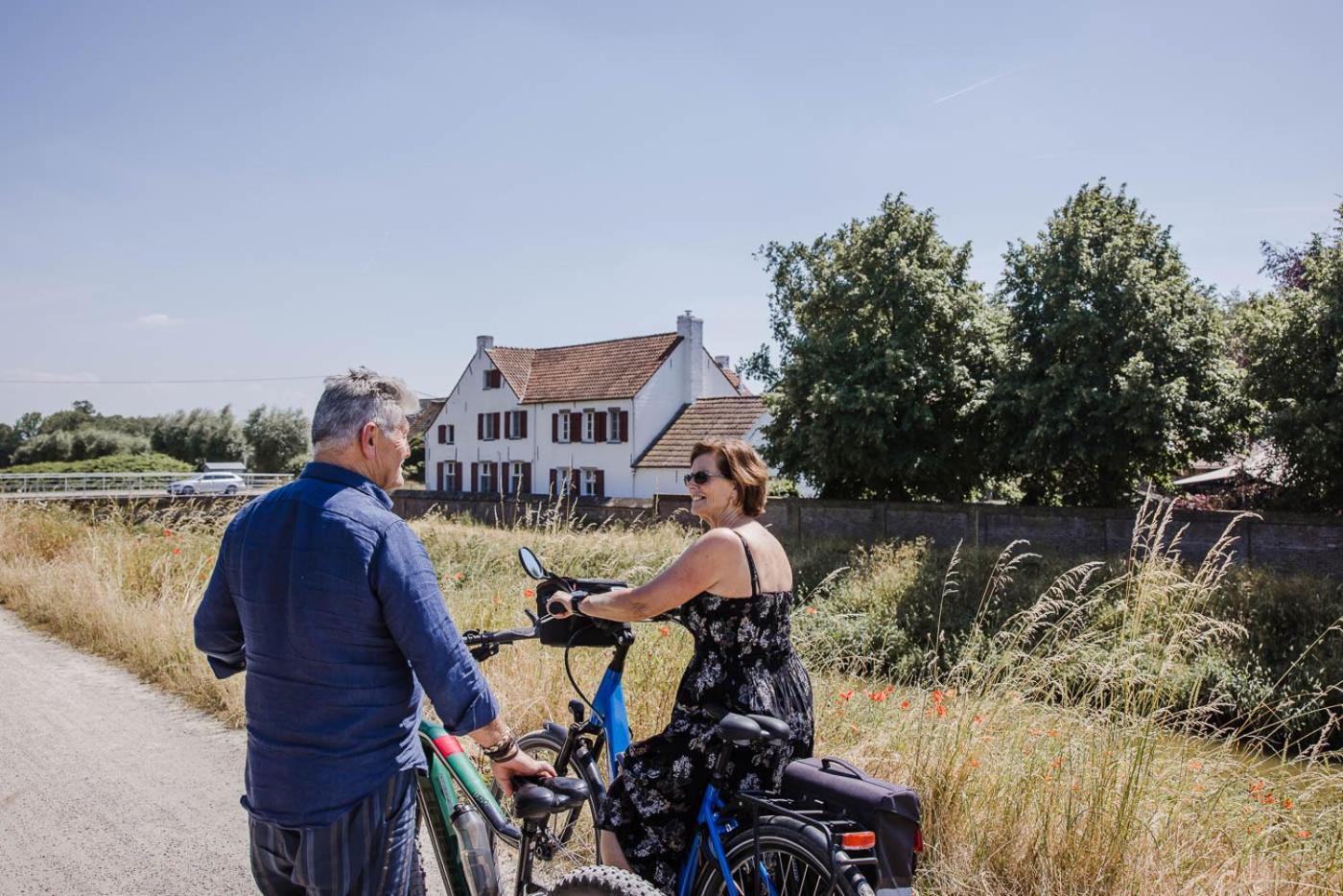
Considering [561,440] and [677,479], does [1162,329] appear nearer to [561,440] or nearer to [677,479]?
[677,479]

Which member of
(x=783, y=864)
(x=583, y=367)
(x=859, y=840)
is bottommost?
(x=783, y=864)

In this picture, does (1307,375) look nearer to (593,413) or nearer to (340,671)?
(340,671)

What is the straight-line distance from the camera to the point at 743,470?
3.25 metres

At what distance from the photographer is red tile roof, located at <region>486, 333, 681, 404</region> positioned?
1693 inches

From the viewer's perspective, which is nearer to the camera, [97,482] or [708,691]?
[708,691]

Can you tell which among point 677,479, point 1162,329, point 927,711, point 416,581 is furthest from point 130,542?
point 677,479

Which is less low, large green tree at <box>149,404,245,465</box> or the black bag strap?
large green tree at <box>149,404,245,465</box>

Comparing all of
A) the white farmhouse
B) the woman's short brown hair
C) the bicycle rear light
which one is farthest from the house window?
the bicycle rear light

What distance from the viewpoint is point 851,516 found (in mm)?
24562

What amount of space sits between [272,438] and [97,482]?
2459 centimetres

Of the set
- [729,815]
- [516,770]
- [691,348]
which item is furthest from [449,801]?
[691,348]

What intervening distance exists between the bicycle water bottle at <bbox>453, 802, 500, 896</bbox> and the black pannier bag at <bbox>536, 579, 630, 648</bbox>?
0.84m

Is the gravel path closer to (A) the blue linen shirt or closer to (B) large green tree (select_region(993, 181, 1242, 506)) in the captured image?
(A) the blue linen shirt

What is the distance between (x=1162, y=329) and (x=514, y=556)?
14.0 metres
